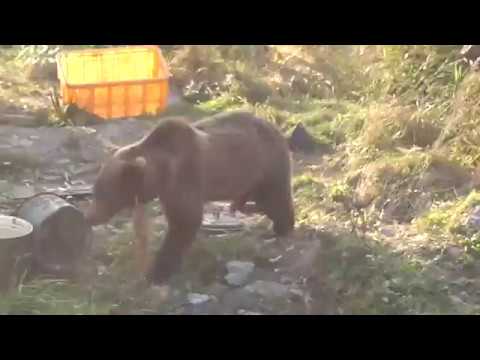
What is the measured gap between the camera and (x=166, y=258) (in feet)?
19.3

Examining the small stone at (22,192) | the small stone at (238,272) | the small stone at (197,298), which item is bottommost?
the small stone at (197,298)

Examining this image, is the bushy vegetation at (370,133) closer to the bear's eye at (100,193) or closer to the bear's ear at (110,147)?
the bear's eye at (100,193)

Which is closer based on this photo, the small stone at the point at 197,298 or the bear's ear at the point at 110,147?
the small stone at the point at 197,298

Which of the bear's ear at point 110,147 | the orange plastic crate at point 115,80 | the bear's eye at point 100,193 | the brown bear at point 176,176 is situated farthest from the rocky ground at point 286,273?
the orange plastic crate at point 115,80

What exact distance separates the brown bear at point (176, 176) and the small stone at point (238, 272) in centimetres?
Answer: 32

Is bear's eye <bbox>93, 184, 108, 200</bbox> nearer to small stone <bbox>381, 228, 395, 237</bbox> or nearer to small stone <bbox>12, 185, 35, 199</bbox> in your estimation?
small stone <bbox>12, 185, 35, 199</bbox>

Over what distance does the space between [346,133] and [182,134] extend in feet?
8.84

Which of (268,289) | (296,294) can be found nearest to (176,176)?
(268,289)

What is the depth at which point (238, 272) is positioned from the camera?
600cm

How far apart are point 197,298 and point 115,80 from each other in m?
4.13

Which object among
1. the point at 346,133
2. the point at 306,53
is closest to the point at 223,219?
the point at 346,133

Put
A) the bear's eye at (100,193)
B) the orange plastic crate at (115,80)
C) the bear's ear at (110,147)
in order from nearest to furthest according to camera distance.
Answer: the bear's eye at (100,193) < the bear's ear at (110,147) < the orange plastic crate at (115,80)

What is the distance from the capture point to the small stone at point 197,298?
18.6ft

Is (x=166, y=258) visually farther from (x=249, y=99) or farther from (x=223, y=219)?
(x=249, y=99)
